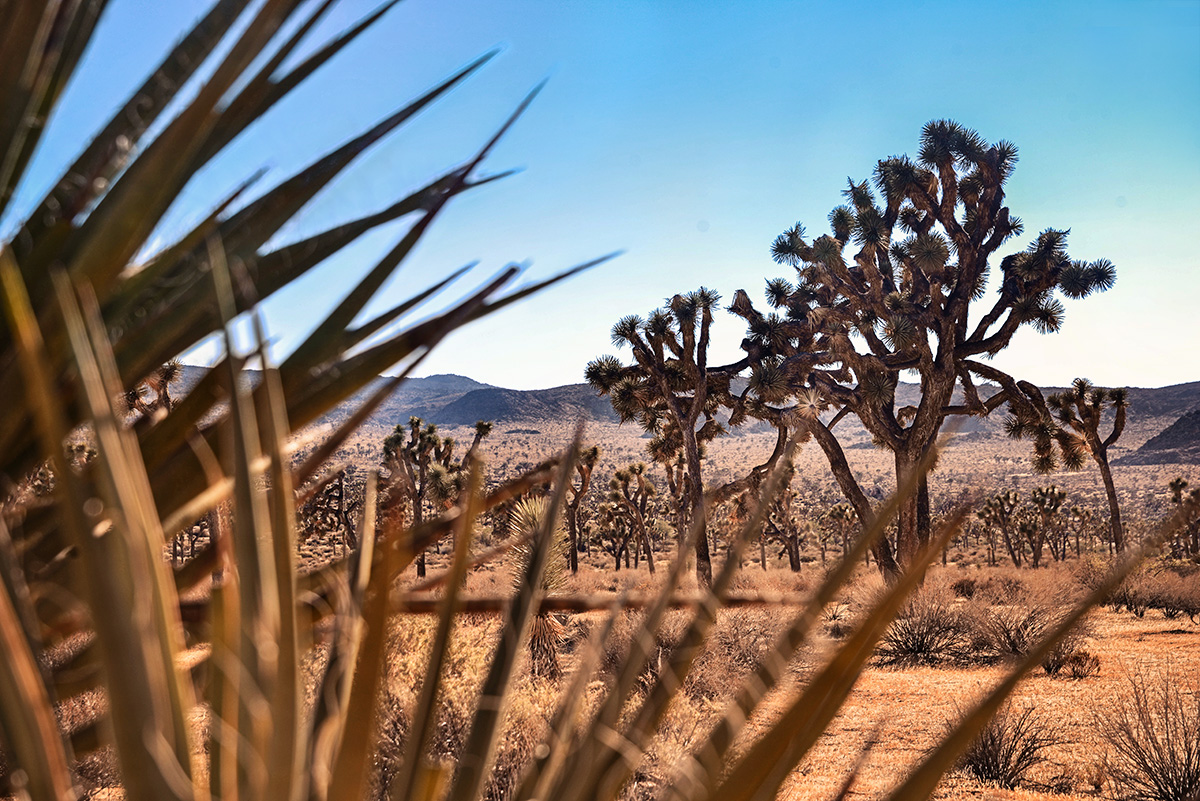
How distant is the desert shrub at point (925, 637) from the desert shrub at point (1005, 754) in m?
4.55

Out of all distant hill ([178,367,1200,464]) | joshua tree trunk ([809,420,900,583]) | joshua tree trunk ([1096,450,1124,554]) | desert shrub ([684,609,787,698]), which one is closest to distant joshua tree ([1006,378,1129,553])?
joshua tree trunk ([1096,450,1124,554])

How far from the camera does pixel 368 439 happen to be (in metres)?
109

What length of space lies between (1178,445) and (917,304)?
97.2 meters

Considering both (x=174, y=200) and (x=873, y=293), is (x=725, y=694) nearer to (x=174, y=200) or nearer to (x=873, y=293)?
(x=174, y=200)

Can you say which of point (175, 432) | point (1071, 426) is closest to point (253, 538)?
point (175, 432)

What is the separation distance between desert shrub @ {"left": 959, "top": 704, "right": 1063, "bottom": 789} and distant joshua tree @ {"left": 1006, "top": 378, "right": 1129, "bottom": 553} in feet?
42.8

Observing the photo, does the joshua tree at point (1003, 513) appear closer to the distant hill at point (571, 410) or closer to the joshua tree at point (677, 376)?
the joshua tree at point (677, 376)

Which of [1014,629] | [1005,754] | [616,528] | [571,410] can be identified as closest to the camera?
[1005,754]

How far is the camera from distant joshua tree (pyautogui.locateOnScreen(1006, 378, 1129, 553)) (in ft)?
61.3

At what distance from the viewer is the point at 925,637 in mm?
12234

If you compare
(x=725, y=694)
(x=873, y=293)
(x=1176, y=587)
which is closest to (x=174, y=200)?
(x=725, y=694)

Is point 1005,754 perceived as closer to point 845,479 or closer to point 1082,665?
point 1082,665

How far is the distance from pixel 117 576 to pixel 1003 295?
828 inches

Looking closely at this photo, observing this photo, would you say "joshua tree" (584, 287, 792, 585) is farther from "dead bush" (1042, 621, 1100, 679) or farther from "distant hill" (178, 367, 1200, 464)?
"distant hill" (178, 367, 1200, 464)
